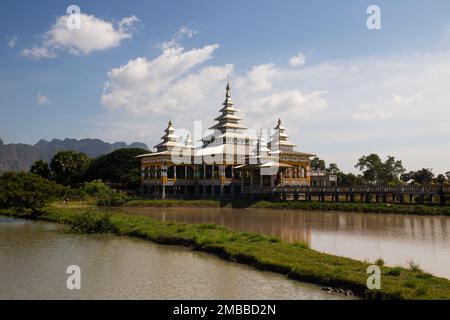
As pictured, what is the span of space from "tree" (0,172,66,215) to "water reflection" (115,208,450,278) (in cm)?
1120

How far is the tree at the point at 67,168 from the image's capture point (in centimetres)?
7788

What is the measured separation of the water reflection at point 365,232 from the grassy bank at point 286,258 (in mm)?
2427

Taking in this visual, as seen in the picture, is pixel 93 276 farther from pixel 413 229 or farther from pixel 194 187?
pixel 194 187

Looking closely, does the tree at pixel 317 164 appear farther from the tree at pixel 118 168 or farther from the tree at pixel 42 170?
the tree at pixel 42 170

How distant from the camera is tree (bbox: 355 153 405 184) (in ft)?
249

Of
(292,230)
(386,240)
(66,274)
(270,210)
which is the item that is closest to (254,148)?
(270,210)

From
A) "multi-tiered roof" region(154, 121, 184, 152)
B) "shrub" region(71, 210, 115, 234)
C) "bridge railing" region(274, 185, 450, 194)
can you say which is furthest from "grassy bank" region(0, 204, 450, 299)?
"multi-tiered roof" region(154, 121, 184, 152)

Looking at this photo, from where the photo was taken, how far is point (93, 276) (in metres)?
16.9

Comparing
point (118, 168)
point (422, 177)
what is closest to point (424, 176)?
point (422, 177)

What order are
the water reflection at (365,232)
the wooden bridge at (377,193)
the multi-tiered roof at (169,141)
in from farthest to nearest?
the multi-tiered roof at (169,141), the wooden bridge at (377,193), the water reflection at (365,232)

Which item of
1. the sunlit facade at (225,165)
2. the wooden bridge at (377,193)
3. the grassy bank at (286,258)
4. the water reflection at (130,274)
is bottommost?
the water reflection at (130,274)

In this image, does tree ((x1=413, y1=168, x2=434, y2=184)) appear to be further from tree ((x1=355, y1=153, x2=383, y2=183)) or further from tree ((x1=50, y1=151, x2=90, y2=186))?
tree ((x1=50, y1=151, x2=90, y2=186))

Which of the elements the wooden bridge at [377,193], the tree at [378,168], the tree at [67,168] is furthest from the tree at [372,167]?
the tree at [67,168]

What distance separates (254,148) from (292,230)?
34.4 m
